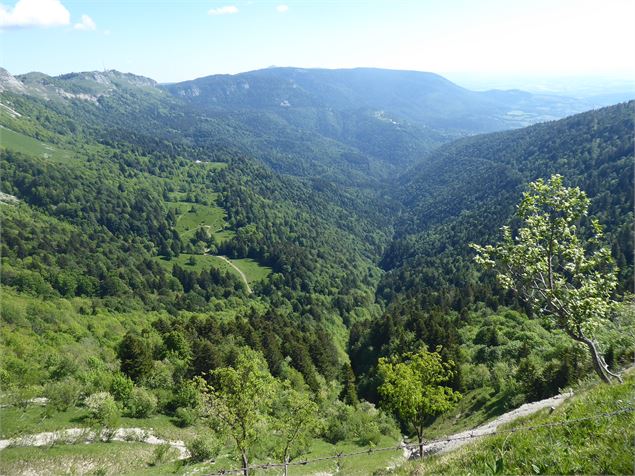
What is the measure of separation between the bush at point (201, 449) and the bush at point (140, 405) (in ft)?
33.4

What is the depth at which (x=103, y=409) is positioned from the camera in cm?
3834

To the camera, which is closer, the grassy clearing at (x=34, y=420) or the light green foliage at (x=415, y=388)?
the grassy clearing at (x=34, y=420)

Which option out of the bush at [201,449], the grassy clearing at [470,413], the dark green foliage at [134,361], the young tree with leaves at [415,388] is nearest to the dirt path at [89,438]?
the bush at [201,449]

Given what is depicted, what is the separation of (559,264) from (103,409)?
4064 centimetres

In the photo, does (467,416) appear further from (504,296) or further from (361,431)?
(504,296)

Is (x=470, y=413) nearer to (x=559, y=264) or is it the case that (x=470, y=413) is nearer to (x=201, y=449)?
(x=201, y=449)

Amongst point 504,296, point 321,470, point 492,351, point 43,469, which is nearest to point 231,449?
point 321,470

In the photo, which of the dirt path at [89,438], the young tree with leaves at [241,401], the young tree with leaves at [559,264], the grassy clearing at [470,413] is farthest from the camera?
the grassy clearing at [470,413]

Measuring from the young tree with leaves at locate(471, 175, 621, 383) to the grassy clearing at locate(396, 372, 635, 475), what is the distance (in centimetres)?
722

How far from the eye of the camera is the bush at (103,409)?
37.6 m

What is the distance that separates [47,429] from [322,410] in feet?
115

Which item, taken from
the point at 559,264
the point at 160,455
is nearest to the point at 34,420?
the point at 160,455

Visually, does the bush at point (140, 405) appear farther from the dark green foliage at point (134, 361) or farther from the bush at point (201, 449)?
the bush at point (201, 449)

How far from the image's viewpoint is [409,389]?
33.5 metres
